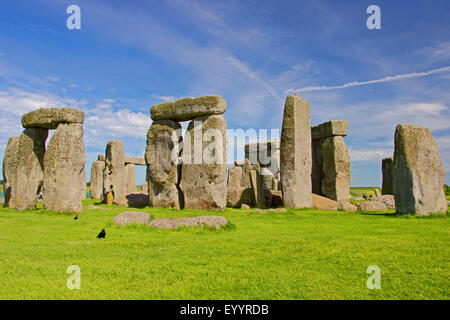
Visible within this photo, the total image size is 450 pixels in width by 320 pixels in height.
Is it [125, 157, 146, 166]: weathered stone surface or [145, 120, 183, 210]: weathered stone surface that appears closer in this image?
[145, 120, 183, 210]: weathered stone surface

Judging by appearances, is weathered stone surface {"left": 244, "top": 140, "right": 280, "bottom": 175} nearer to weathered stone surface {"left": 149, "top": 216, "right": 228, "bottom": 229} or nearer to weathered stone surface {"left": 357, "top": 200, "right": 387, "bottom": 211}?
weathered stone surface {"left": 357, "top": 200, "right": 387, "bottom": 211}

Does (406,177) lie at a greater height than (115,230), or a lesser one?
greater

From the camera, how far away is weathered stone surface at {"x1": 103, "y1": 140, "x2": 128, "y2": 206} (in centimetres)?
1562

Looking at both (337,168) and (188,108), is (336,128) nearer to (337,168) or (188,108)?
(337,168)

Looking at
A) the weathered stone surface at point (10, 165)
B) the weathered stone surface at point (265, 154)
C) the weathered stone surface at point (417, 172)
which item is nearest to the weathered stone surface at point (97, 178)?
the weathered stone surface at point (10, 165)

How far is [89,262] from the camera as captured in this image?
166 inches

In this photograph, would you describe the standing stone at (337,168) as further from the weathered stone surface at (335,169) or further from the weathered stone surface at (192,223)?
the weathered stone surface at (192,223)

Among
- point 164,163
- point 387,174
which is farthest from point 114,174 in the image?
point 387,174

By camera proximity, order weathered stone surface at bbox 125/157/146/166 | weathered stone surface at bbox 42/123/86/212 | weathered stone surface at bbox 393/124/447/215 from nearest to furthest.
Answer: weathered stone surface at bbox 393/124/447/215 < weathered stone surface at bbox 42/123/86/212 < weathered stone surface at bbox 125/157/146/166

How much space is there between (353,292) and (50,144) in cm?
986

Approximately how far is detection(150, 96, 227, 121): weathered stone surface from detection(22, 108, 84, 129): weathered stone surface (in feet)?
12.3

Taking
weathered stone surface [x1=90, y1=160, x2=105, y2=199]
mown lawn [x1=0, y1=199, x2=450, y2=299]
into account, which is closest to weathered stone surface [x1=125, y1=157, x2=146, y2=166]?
weathered stone surface [x1=90, y1=160, x2=105, y2=199]
